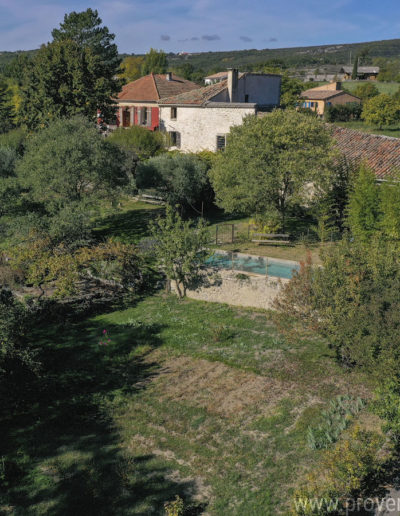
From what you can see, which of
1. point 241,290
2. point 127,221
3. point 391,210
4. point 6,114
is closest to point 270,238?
point 241,290

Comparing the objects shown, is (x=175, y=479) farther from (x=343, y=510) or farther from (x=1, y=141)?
(x=1, y=141)

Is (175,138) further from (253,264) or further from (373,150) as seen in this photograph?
(253,264)

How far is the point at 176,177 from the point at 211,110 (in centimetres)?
934

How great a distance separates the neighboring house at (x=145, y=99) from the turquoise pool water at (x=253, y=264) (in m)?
26.2

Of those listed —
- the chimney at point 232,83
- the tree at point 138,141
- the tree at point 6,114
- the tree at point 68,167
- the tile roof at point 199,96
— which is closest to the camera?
the tree at point 68,167

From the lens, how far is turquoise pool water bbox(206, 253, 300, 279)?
63.9ft

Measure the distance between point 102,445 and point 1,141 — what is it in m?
39.3

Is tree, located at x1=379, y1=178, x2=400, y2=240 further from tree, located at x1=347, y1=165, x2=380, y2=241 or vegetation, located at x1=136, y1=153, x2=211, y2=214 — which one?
vegetation, located at x1=136, y1=153, x2=211, y2=214

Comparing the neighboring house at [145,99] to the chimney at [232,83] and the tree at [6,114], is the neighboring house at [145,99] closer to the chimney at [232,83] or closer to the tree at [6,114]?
the chimney at [232,83]

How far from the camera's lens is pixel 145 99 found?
4644 centimetres

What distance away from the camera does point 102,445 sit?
39.4ft

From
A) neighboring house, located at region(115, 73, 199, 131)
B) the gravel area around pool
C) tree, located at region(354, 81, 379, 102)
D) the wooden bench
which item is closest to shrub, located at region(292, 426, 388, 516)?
the gravel area around pool

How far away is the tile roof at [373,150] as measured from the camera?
2672 cm

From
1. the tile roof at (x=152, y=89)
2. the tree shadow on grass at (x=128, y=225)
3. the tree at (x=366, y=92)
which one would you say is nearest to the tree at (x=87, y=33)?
the tile roof at (x=152, y=89)
